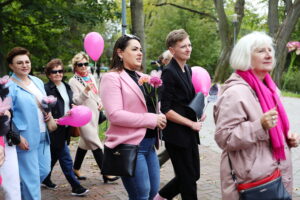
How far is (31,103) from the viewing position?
12.8 feet

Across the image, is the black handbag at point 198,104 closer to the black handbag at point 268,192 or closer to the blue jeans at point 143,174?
the blue jeans at point 143,174

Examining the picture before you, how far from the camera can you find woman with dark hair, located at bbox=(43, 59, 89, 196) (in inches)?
206

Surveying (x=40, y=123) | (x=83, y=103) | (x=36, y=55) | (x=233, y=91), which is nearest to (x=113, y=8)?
(x=36, y=55)

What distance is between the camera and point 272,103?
270cm

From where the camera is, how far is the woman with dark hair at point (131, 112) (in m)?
3.21

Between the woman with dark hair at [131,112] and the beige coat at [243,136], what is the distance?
78 centimetres

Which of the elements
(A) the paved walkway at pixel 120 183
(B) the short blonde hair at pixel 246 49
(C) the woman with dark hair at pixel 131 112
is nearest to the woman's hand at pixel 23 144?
(A) the paved walkway at pixel 120 183

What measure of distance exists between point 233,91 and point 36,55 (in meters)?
17.8

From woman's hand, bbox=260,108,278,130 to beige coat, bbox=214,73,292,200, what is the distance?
4 centimetres

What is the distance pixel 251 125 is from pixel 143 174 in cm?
116

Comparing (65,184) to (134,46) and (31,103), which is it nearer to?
(31,103)

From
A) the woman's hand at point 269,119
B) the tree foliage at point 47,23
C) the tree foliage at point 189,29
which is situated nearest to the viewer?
the woman's hand at point 269,119

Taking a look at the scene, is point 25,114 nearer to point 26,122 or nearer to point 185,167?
point 26,122

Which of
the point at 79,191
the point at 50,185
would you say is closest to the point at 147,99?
the point at 79,191
